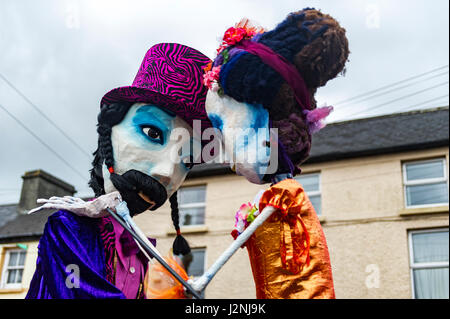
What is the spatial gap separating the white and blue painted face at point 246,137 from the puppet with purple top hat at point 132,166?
0.34 metres

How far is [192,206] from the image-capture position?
38.3 ft

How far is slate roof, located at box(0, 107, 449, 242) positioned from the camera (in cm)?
1063

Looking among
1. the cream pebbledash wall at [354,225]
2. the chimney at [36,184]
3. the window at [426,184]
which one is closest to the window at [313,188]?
the cream pebbledash wall at [354,225]

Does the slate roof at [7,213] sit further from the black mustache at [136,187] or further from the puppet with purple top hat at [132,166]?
the black mustache at [136,187]

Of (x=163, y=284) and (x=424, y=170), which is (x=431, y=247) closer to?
(x=424, y=170)

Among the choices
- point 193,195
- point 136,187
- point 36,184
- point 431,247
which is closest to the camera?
Answer: point 136,187

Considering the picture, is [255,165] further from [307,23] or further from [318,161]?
[318,161]

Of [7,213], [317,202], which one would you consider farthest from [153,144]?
[7,213]

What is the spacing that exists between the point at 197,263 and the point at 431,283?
4.06 meters

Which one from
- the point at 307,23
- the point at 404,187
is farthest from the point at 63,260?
the point at 404,187

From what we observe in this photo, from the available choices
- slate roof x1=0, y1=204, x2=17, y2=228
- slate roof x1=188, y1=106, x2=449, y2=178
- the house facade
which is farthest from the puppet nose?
slate roof x1=0, y1=204, x2=17, y2=228

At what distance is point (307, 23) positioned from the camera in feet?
7.64

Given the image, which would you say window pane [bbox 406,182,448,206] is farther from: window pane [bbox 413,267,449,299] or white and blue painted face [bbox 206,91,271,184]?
white and blue painted face [bbox 206,91,271,184]
